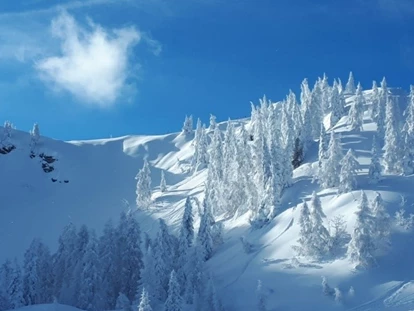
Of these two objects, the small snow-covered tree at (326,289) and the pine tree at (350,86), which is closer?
the small snow-covered tree at (326,289)

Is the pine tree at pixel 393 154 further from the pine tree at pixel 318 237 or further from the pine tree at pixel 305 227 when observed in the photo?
the pine tree at pixel 305 227

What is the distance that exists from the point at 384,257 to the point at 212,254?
22932 millimetres

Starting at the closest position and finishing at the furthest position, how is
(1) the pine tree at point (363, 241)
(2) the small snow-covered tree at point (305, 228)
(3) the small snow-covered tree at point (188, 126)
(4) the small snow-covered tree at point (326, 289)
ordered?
1. (4) the small snow-covered tree at point (326, 289)
2. (1) the pine tree at point (363, 241)
3. (2) the small snow-covered tree at point (305, 228)
4. (3) the small snow-covered tree at point (188, 126)

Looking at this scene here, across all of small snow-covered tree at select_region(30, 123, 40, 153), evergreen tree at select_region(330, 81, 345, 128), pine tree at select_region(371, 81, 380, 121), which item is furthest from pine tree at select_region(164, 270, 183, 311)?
small snow-covered tree at select_region(30, 123, 40, 153)

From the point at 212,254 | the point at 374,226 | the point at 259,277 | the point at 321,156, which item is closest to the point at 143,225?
the point at 212,254

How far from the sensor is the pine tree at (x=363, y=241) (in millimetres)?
42312

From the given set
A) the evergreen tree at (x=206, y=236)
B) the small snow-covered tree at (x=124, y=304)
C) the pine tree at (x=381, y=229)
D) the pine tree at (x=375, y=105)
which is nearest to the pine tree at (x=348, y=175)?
the pine tree at (x=381, y=229)

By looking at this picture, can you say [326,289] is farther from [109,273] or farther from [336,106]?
[336,106]

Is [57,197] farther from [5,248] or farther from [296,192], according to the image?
[296,192]

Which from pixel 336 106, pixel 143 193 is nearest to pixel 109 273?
pixel 143 193

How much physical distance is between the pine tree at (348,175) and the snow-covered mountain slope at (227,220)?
138cm

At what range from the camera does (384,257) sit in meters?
43.7

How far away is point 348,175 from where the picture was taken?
56500 millimetres

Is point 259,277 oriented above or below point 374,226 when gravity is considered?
below
